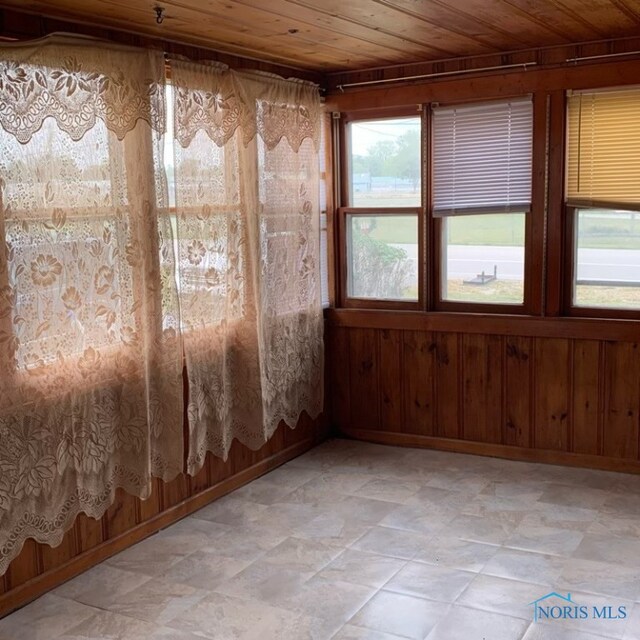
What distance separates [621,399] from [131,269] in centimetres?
268

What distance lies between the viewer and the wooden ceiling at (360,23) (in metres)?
3.17

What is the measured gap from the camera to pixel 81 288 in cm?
321

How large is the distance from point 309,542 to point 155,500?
758mm

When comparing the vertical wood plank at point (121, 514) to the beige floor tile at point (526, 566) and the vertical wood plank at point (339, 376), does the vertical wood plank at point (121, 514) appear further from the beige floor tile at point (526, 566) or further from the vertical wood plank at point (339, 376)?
the vertical wood plank at point (339, 376)

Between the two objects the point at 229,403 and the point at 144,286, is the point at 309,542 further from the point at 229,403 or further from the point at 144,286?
the point at 144,286

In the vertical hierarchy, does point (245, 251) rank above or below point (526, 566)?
above

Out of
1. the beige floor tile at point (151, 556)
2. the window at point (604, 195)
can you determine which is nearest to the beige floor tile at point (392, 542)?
the beige floor tile at point (151, 556)

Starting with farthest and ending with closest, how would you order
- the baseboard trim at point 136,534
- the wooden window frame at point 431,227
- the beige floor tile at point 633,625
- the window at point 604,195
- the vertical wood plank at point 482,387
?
1. the vertical wood plank at point 482,387
2. the wooden window frame at point 431,227
3. the window at point 604,195
4. the baseboard trim at point 136,534
5. the beige floor tile at point 633,625

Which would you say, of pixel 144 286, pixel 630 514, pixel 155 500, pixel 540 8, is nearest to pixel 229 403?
pixel 155 500

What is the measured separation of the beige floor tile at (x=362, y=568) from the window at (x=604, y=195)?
75.3 inches

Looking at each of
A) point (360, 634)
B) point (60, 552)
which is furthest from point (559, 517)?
point (60, 552)

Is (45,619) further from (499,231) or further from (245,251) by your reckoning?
(499,231)

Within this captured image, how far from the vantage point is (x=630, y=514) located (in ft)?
12.7

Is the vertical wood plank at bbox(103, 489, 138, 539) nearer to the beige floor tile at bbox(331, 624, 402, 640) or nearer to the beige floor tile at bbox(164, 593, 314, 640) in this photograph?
the beige floor tile at bbox(164, 593, 314, 640)
